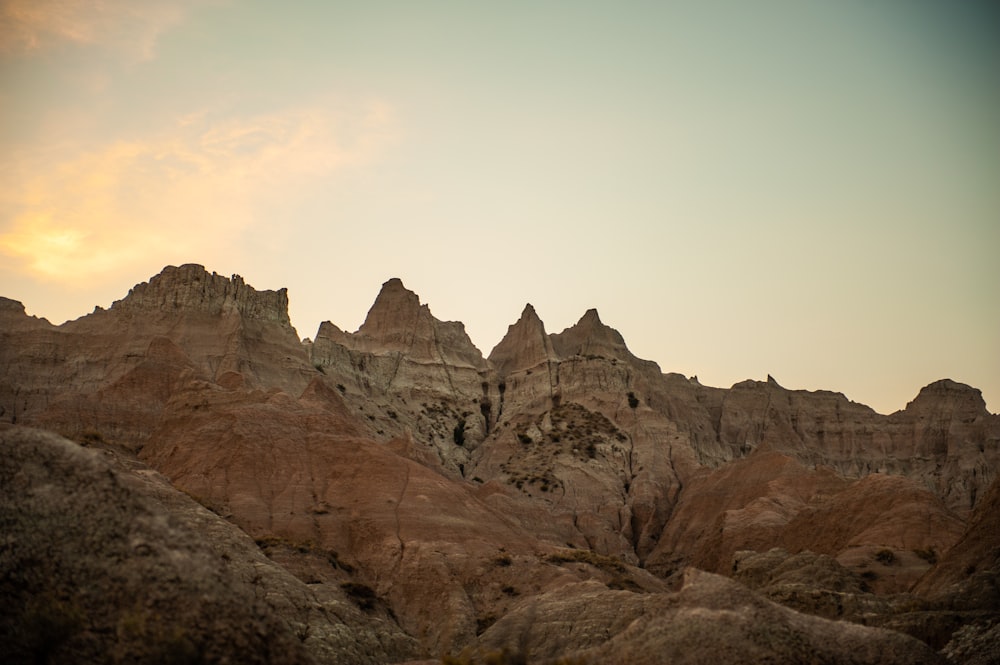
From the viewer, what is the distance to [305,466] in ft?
228

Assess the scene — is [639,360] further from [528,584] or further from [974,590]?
[974,590]

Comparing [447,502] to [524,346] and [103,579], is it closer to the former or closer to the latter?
[103,579]

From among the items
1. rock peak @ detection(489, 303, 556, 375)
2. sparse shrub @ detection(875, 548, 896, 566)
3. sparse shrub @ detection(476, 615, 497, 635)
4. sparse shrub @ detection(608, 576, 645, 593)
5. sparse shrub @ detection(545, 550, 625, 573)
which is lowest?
sparse shrub @ detection(476, 615, 497, 635)

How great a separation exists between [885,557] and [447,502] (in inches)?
1173

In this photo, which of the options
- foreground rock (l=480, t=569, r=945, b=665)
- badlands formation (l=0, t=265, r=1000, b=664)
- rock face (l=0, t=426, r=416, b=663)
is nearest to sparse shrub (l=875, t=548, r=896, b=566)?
badlands formation (l=0, t=265, r=1000, b=664)

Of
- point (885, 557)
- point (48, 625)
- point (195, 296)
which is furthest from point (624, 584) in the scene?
point (195, 296)

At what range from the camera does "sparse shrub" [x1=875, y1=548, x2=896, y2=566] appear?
5762cm

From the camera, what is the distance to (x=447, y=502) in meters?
68.6

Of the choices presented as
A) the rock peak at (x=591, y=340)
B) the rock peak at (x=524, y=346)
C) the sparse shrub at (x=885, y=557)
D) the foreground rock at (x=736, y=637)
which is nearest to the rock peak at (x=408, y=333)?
the rock peak at (x=524, y=346)

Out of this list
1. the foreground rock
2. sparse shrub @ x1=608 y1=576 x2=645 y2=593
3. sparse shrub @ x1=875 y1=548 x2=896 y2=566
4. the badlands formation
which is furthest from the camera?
sparse shrub @ x1=608 y1=576 x2=645 y2=593

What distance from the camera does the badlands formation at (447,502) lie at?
778 inches

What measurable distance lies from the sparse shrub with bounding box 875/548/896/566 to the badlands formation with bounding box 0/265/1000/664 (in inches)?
13.2

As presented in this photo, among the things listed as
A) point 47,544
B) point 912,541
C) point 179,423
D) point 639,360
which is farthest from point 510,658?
point 639,360

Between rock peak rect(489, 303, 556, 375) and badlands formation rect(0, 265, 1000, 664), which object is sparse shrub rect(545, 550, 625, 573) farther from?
rock peak rect(489, 303, 556, 375)
